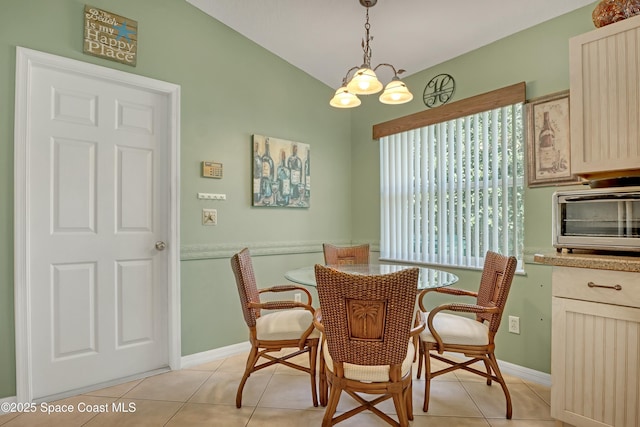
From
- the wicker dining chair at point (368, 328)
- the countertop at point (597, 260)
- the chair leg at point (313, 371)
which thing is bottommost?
the chair leg at point (313, 371)

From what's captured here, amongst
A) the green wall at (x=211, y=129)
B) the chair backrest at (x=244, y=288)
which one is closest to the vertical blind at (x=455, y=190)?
the green wall at (x=211, y=129)

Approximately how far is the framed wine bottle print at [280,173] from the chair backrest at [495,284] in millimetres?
1808

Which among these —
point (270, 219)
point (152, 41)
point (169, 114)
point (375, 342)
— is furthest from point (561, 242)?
point (152, 41)

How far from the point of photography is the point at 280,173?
3.30 m

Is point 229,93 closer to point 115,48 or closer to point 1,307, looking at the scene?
point 115,48

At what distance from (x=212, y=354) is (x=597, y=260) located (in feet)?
8.79

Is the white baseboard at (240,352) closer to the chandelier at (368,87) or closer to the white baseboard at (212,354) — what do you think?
the white baseboard at (212,354)

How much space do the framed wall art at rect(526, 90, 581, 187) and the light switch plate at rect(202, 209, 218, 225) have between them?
2413 mm

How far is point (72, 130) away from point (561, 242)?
3.07 m

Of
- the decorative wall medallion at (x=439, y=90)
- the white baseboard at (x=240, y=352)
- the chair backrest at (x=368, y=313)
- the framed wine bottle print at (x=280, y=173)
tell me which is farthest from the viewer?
the framed wine bottle print at (x=280, y=173)

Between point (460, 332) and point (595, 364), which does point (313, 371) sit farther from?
point (595, 364)

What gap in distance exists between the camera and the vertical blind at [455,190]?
2.65 metres

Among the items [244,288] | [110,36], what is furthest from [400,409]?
[110,36]

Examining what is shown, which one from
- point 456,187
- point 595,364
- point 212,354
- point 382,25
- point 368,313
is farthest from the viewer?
point 456,187
